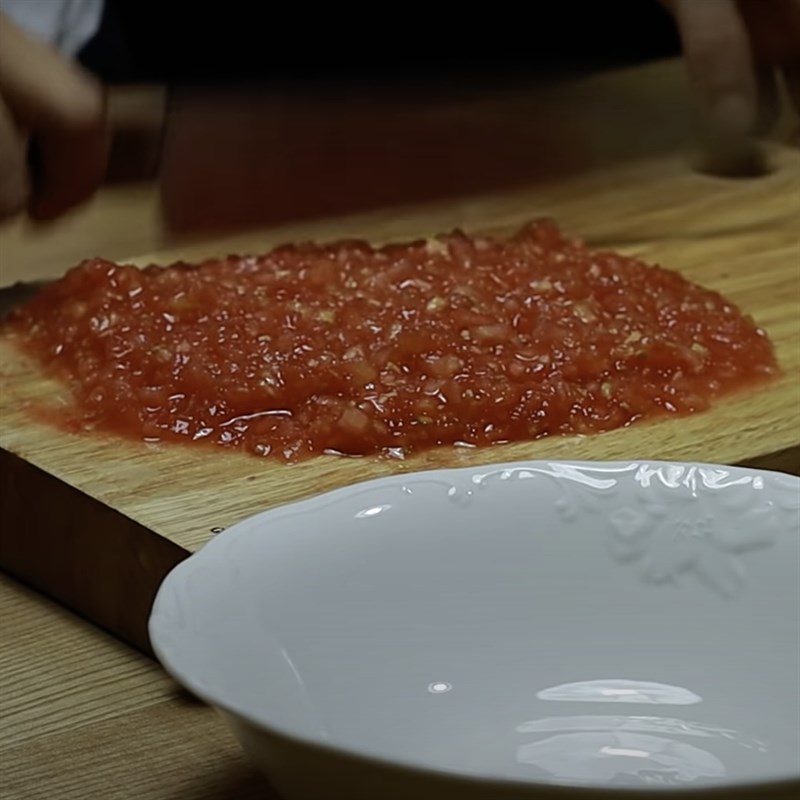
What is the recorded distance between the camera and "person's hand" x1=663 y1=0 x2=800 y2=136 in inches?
63.6

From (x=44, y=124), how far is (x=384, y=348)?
370mm

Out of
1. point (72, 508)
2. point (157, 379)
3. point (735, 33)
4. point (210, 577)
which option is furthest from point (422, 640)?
point (735, 33)

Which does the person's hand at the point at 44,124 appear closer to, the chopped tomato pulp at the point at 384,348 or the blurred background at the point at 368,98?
the chopped tomato pulp at the point at 384,348

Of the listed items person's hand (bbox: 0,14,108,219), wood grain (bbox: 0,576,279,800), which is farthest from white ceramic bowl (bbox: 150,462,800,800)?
person's hand (bbox: 0,14,108,219)

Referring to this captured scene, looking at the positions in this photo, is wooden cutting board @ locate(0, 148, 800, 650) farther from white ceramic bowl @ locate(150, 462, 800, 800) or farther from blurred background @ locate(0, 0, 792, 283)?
blurred background @ locate(0, 0, 792, 283)

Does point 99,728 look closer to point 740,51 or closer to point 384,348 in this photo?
point 384,348

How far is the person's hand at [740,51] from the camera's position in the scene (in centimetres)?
161

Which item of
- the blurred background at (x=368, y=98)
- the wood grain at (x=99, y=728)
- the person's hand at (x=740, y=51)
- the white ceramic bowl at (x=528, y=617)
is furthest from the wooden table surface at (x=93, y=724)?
the person's hand at (x=740, y=51)

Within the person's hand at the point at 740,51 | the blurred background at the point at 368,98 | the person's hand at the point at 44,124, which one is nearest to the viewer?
the person's hand at the point at 44,124

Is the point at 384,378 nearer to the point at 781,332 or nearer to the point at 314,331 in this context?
the point at 314,331

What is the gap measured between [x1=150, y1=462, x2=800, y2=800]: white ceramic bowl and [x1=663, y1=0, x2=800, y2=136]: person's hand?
762 millimetres

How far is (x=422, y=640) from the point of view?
0.91 metres

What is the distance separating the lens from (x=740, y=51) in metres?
1.62

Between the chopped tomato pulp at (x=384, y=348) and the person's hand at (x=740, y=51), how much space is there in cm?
24
